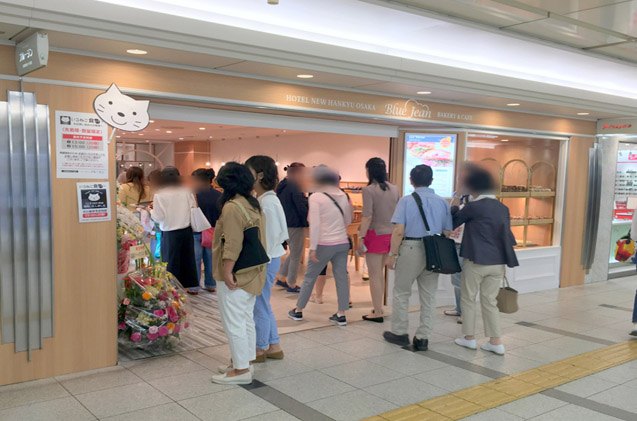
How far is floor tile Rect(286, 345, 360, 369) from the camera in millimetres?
4384

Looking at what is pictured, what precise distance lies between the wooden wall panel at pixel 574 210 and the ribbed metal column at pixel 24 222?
6.38 meters

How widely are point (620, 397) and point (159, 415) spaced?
10.1 ft

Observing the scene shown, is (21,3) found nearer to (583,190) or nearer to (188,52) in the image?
(188,52)

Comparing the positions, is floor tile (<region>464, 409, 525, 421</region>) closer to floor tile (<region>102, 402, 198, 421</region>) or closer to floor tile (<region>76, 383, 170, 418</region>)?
floor tile (<region>102, 402, 198, 421</region>)

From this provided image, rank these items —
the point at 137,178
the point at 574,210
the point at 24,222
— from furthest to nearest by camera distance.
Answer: the point at 574,210 → the point at 137,178 → the point at 24,222

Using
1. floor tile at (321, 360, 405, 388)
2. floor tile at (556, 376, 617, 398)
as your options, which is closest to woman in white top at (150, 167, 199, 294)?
floor tile at (321, 360, 405, 388)

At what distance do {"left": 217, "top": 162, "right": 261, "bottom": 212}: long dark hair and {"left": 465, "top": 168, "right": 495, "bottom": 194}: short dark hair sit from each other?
6.27 ft

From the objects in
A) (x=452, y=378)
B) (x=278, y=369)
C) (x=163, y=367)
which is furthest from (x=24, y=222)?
(x=452, y=378)

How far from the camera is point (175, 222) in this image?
6.31 m

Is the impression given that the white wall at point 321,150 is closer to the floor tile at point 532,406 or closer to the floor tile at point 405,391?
the floor tile at point 405,391

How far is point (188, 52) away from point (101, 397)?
2.38 m

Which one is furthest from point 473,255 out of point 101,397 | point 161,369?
point 101,397

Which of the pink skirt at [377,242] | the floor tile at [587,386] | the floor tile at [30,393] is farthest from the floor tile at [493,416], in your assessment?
the floor tile at [30,393]

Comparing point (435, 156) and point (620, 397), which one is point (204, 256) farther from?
point (620, 397)
